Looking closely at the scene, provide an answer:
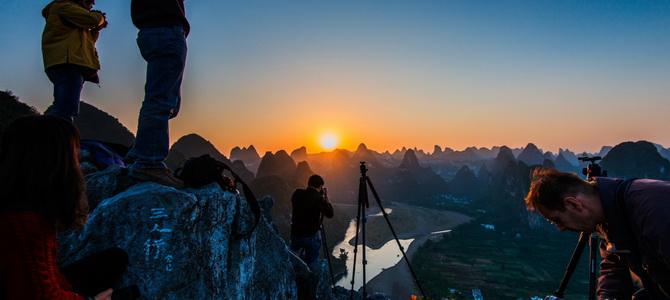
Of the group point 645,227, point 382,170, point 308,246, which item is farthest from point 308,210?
point 382,170

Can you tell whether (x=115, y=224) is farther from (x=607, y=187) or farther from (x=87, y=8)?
(x=607, y=187)

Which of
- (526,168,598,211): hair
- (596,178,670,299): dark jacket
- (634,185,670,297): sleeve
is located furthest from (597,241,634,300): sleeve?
(526,168,598,211): hair

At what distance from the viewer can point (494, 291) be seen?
3469 centimetres

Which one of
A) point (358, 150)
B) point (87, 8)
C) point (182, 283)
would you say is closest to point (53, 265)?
point (182, 283)

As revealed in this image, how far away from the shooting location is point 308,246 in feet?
22.0

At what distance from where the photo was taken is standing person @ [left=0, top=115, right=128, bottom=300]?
51.6 inches

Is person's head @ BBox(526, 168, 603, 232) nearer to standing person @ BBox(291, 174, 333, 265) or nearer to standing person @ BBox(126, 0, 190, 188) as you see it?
standing person @ BBox(126, 0, 190, 188)

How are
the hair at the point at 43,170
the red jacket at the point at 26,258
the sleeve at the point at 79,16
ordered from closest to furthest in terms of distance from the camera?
the red jacket at the point at 26,258 < the hair at the point at 43,170 < the sleeve at the point at 79,16

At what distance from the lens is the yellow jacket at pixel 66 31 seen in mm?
3230

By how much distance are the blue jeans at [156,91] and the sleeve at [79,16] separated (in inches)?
30.8

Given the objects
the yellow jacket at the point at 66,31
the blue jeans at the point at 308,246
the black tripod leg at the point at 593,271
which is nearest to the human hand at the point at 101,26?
the yellow jacket at the point at 66,31

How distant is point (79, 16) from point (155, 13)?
1.04 meters

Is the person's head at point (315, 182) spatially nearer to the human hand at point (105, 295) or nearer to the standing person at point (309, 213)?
the standing person at point (309, 213)

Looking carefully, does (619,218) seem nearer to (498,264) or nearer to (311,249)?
(311,249)
